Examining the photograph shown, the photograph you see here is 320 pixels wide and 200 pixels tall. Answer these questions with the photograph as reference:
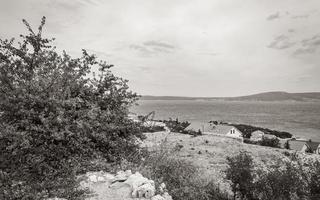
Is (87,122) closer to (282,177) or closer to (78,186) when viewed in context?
(78,186)

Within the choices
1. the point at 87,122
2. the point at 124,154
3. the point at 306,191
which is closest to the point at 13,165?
the point at 87,122

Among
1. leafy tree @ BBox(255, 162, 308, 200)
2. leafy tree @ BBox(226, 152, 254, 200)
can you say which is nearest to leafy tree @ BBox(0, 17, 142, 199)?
leafy tree @ BBox(226, 152, 254, 200)

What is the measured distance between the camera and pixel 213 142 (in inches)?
1088

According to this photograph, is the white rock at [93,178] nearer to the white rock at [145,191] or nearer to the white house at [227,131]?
the white rock at [145,191]

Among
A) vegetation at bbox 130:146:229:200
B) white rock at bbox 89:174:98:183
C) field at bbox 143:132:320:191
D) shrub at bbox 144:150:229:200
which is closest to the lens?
white rock at bbox 89:174:98:183

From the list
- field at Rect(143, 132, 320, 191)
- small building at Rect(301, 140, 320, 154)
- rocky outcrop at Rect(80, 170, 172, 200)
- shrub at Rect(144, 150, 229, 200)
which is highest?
A: rocky outcrop at Rect(80, 170, 172, 200)

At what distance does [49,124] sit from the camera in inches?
261

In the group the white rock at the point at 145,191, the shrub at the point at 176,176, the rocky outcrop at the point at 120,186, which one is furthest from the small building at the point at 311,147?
the white rock at the point at 145,191

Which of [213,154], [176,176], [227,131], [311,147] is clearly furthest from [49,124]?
[227,131]

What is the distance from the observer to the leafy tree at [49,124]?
19.7ft

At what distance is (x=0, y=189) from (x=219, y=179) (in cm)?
1251

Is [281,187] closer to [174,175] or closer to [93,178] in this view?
[174,175]

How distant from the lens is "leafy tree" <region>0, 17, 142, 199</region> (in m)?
6.00

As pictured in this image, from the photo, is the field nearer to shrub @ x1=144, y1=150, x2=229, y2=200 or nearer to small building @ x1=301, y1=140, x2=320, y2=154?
shrub @ x1=144, y1=150, x2=229, y2=200
